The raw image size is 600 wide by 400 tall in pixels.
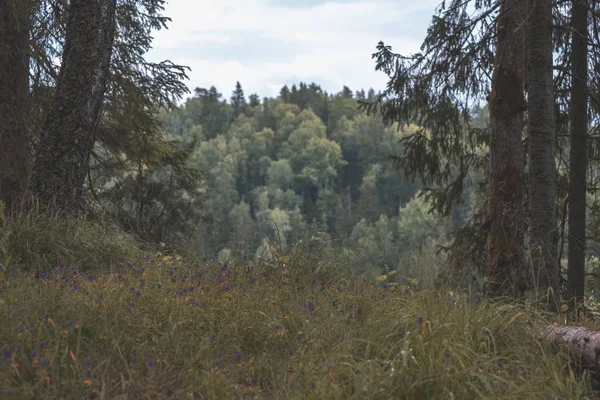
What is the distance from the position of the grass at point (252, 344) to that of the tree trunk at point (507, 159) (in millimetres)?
3193

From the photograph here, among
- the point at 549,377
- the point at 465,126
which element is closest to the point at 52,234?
the point at 549,377

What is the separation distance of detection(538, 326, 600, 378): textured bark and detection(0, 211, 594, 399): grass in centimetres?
7

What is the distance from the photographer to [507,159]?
692 cm

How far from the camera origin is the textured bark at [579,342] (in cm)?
287

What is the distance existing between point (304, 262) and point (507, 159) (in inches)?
133

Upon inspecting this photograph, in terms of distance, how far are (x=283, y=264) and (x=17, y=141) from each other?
13.8 feet

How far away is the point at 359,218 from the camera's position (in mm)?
102375

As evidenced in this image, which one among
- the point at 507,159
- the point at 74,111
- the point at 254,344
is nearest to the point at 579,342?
the point at 254,344

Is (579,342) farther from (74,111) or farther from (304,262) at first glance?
(74,111)

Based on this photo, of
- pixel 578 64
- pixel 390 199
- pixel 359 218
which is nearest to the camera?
pixel 578 64

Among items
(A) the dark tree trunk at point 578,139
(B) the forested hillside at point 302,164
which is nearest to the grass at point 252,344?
(A) the dark tree trunk at point 578,139

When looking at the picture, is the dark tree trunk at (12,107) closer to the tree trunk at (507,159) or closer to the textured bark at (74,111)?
the textured bark at (74,111)

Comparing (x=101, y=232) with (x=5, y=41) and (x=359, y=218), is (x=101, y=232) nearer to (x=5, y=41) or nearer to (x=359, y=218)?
(x=5, y=41)

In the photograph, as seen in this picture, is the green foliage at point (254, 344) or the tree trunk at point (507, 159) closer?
the green foliage at point (254, 344)
